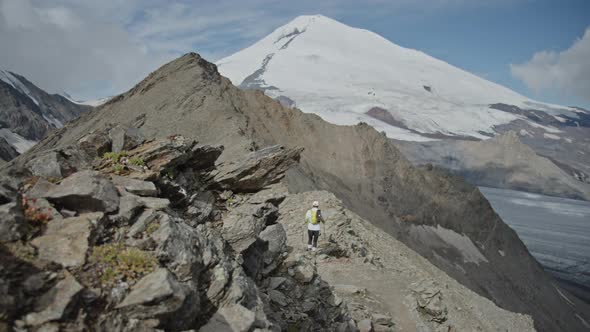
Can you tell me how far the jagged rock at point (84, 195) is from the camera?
7.34m

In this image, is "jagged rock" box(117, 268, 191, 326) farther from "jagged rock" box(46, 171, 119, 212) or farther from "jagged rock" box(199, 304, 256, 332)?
"jagged rock" box(46, 171, 119, 212)

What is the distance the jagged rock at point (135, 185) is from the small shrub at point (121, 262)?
1882 millimetres

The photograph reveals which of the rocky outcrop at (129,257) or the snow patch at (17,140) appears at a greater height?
the snow patch at (17,140)

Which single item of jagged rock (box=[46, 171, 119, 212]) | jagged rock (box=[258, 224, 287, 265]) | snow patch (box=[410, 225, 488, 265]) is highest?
jagged rock (box=[46, 171, 119, 212])

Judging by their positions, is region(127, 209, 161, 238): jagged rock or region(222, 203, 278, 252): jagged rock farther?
region(222, 203, 278, 252): jagged rock

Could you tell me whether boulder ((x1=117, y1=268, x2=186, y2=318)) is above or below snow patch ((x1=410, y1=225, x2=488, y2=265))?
above

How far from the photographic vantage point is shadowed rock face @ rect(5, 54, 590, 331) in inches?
1490

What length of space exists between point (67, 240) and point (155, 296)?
1513 millimetres

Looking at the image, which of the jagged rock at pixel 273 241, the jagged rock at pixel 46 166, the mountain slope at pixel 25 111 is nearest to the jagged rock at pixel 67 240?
the jagged rock at pixel 46 166

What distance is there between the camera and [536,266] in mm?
73938

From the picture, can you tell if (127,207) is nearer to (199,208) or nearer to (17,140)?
(199,208)

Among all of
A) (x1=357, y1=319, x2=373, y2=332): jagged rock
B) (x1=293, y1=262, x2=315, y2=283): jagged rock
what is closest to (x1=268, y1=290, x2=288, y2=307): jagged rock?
(x1=293, y1=262, x2=315, y2=283): jagged rock

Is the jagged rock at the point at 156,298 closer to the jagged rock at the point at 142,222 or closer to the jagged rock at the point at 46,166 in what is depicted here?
the jagged rock at the point at 142,222

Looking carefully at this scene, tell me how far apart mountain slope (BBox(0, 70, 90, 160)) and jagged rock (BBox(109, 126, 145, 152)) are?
92.3 meters
